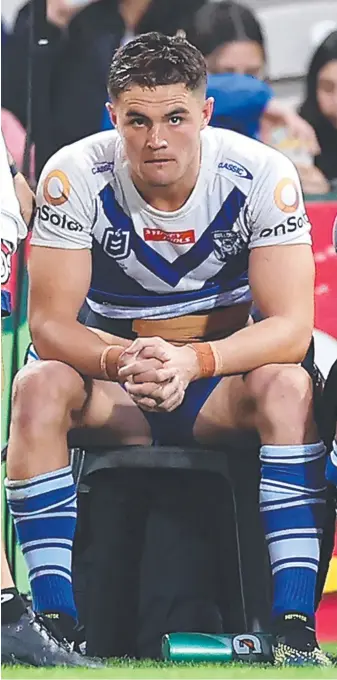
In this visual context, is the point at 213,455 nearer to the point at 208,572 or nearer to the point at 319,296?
the point at 208,572

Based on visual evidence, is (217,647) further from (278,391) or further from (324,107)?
(324,107)

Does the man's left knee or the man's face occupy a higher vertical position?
the man's face

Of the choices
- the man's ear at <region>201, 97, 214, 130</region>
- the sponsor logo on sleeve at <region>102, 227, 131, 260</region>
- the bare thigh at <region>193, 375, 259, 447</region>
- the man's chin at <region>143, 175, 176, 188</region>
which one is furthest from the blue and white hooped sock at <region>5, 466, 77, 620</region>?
the man's ear at <region>201, 97, 214, 130</region>

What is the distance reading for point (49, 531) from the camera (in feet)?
5.05

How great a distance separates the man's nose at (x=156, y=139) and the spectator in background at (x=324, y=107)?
0.75 feet

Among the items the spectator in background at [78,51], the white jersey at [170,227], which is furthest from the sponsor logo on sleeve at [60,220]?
the spectator in background at [78,51]

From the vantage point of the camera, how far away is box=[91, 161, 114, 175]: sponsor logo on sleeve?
5.11 feet

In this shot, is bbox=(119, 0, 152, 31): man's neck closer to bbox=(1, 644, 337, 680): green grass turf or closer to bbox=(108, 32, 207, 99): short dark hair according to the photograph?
bbox=(108, 32, 207, 99): short dark hair

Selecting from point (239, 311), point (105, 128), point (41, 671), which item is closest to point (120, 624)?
point (41, 671)

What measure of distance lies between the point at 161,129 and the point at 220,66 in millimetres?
151

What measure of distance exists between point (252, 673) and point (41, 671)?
0.95 ft

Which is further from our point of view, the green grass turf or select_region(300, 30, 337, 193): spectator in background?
select_region(300, 30, 337, 193): spectator in background

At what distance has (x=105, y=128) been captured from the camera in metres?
1.58

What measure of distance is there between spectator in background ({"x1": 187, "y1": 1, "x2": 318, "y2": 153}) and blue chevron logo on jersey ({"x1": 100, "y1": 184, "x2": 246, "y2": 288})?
0.42 feet
